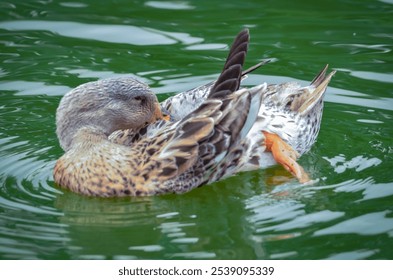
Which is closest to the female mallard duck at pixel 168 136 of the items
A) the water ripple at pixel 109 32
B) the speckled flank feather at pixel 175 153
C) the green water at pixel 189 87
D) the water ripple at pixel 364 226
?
the speckled flank feather at pixel 175 153

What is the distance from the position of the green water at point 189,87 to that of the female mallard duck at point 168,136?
0.46ft

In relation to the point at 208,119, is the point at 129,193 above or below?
below


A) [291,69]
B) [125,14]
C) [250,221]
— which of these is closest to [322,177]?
[250,221]

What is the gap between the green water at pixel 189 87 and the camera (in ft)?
23.9

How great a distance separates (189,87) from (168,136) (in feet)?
8.73

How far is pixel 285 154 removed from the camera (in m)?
8.64

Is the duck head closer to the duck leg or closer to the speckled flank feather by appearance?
the speckled flank feather

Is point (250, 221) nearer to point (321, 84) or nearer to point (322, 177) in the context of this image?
point (322, 177)

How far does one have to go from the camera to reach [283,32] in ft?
39.7

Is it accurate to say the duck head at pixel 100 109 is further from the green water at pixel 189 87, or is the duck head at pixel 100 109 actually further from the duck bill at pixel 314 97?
the duck bill at pixel 314 97

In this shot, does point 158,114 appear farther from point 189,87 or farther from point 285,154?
point 189,87

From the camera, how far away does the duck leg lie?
8.47 metres

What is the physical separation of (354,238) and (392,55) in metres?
4.57

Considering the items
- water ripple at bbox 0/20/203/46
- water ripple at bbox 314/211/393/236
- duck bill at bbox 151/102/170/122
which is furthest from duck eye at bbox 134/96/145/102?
water ripple at bbox 0/20/203/46
